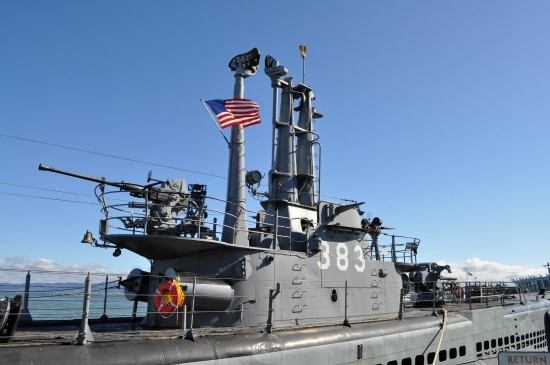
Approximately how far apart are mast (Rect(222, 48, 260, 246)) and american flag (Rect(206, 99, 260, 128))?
0.24 m

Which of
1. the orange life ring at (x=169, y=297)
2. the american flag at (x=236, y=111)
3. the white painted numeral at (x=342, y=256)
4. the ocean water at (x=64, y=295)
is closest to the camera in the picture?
the ocean water at (x=64, y=295)

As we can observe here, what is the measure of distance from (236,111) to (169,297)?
5982 millimetres

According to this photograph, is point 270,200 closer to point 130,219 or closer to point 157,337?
point 130,219

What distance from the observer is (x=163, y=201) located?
43.0ft

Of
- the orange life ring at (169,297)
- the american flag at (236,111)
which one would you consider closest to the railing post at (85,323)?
the orange life ring at (169,297)

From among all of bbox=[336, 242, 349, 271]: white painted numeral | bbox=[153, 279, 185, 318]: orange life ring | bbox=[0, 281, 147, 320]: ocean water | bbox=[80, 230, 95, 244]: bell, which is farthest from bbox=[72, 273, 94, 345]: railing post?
bbox=[336, 242, 349, 271]: white painted numeral

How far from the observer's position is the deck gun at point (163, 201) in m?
12.3

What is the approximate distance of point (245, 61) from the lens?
1443cm

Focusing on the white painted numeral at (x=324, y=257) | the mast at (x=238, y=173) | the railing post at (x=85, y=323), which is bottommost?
the railing post at (x=85, y=323)

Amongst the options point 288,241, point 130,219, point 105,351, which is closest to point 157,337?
point 105,351

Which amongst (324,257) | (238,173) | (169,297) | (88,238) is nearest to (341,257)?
(324,257)

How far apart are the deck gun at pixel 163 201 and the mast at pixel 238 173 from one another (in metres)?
0.90

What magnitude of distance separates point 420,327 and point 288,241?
16.6 ft

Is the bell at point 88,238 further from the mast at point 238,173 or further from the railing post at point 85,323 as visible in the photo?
the railing post at point 85,323
